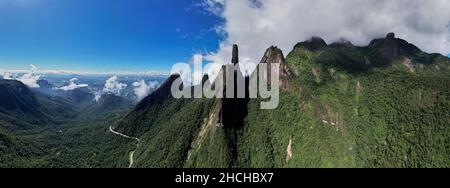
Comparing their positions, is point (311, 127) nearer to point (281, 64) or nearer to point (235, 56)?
point (281, 64)

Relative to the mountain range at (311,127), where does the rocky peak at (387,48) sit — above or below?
above

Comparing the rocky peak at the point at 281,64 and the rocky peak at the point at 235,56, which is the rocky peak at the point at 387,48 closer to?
the rocky peak at the point at 281,64

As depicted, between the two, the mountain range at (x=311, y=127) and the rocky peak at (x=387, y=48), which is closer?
the mountain range at (x=311, y=127)

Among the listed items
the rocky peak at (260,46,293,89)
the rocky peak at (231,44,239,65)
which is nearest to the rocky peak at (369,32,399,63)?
the rocky peak at (260,46,293,89)

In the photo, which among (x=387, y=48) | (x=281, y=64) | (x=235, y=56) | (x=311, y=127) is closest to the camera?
(x=311, y=127)

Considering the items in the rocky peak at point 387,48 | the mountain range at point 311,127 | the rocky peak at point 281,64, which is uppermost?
the rocky peak at point 387,48

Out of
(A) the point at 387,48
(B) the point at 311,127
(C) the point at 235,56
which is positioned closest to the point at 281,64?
(C) the point at 235,56

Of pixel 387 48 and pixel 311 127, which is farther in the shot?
pixel 387 48

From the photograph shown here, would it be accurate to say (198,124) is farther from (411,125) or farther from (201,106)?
(411,125)

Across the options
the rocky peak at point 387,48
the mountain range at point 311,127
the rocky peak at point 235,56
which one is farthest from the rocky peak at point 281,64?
the rocky peak at point 387,48

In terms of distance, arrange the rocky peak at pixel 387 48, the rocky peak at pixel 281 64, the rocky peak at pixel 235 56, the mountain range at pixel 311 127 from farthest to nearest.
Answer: the rocky peak at pixel 387 48, the rocky peak at pixel 235 56, the rocky peak at pixel 281 64, the mountain range at pixel 311 127

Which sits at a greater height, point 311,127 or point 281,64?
point 281,64
